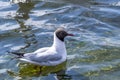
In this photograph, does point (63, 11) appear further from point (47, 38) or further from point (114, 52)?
point (114, 52)

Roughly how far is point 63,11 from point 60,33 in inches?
174

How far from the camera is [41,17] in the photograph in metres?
15.4

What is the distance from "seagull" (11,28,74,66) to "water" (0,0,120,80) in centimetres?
37

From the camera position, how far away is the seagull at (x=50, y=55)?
11.0 m

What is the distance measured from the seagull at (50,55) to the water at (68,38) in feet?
1.21

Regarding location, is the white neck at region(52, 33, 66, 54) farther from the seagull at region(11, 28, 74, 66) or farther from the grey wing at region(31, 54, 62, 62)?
the grey wing at region(31, 54, 62, 62)

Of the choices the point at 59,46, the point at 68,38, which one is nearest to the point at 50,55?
the point at 59,46

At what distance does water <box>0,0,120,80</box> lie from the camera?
11.3 m

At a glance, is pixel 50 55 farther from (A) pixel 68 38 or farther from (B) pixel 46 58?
(A) pixel 68 38

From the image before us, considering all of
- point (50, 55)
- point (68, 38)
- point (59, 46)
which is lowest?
point (68, 38)

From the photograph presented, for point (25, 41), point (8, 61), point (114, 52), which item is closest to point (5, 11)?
point (25, 41)

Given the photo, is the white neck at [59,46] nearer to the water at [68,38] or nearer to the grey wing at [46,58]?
the grey wing at [46,58]

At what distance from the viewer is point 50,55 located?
11195mm

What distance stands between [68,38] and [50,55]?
2.41 meters
